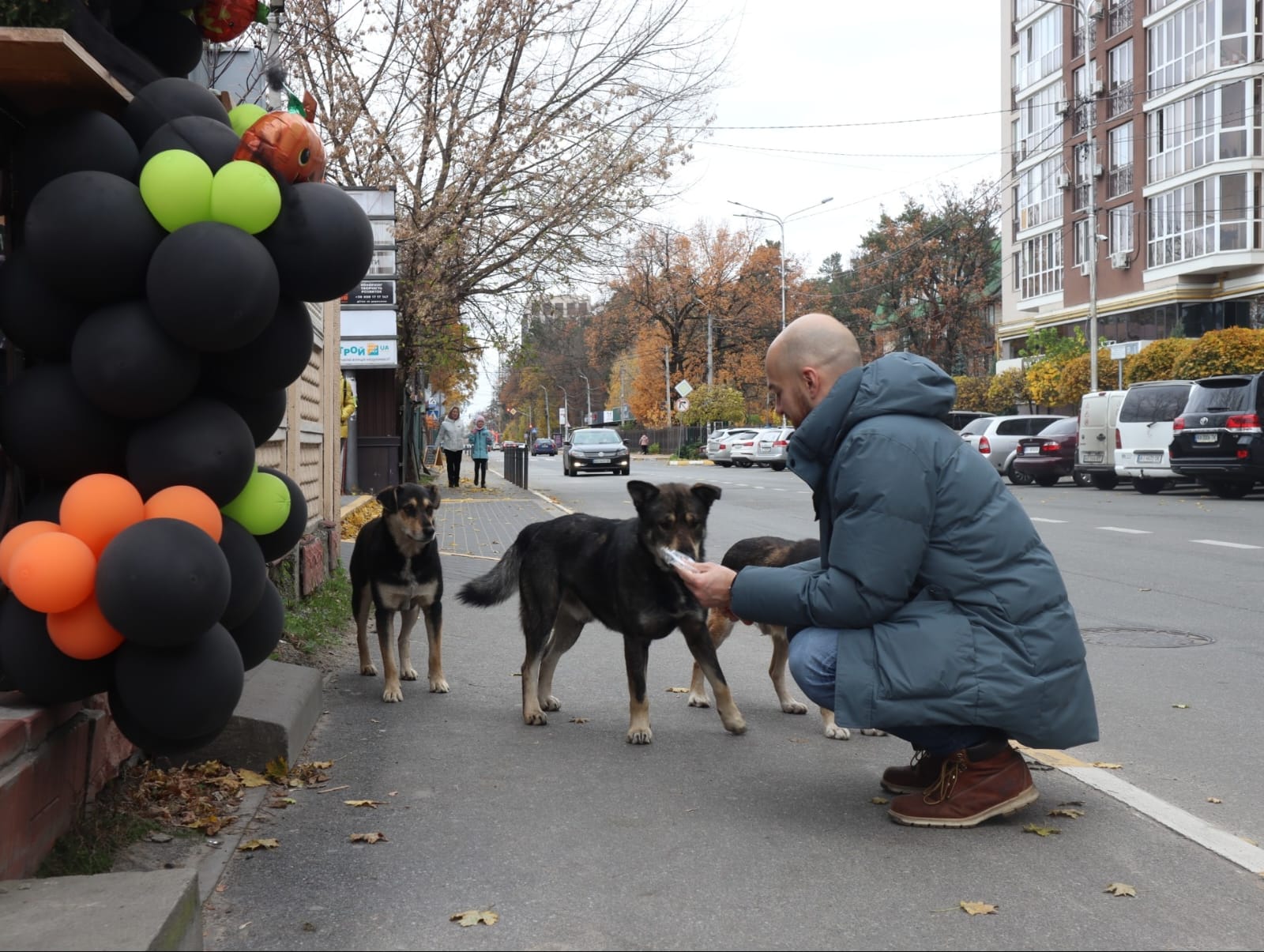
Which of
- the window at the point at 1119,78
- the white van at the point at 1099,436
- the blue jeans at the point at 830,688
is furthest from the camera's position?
the window at the point at 1119,78

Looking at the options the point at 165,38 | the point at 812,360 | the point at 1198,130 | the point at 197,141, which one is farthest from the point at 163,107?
the point at 1198,130

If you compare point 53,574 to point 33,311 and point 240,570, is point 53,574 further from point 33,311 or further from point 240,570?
point 33,311

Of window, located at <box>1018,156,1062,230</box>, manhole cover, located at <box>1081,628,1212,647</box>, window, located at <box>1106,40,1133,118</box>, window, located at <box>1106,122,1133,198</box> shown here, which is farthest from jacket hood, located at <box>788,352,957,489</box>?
window, located at <box>1018,156,1062,230</box>

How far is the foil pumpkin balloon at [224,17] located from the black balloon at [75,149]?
1.04 metres

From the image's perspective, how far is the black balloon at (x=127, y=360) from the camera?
11.8 feet

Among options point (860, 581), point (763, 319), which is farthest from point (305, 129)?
point (763, 319)

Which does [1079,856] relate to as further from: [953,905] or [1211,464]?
[1211,464]

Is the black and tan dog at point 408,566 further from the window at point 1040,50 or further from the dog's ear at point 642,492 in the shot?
the window at point 1040,50

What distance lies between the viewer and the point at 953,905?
3.80m

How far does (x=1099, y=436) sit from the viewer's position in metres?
27.6

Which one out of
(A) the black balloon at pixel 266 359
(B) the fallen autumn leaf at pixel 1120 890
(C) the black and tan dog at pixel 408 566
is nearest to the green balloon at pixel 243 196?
(A) the black balloon at pixel 266 359

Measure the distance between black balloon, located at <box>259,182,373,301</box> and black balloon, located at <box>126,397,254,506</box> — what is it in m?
0.45

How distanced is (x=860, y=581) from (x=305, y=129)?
93.3 inches

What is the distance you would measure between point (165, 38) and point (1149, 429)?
78.1 ft
